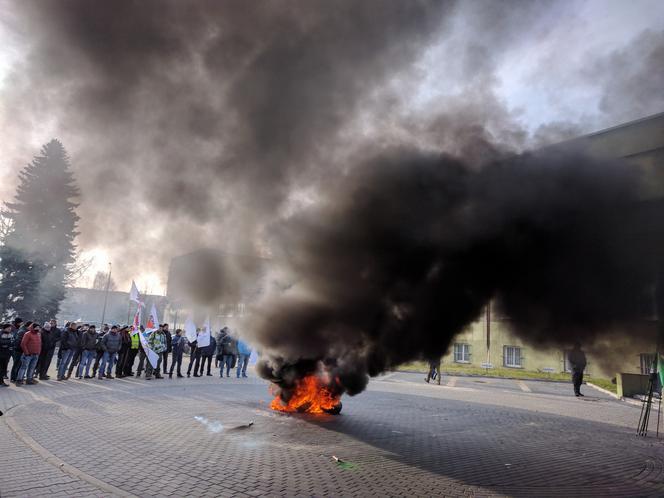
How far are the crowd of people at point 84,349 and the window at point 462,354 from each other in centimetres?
1651

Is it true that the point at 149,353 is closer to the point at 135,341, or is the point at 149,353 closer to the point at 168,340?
the point at 135,341

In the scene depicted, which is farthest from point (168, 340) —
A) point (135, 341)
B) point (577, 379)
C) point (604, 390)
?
point (604, 390)

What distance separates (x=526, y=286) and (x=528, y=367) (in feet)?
64.2

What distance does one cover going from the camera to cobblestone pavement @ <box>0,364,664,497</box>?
5.11 meters

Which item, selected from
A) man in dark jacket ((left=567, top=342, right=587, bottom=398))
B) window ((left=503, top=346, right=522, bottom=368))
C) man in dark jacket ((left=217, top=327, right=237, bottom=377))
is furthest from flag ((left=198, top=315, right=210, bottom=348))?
window ((left=503, top=346, right=522, bottom=368))

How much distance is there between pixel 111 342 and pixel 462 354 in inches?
869

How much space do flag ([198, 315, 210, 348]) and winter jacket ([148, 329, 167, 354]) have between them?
1.33 metres

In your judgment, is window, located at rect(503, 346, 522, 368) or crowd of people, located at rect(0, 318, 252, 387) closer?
crowd of people, located at rect(0, 318, 252, 387)

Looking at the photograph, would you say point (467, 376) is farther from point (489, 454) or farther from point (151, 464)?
point (151, 464)

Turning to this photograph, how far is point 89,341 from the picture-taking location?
565 inches

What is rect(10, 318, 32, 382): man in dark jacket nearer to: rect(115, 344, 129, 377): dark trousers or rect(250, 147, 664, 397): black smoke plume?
rect(115, 344, 129, 377): dark trousers

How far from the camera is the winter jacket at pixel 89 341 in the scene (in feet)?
46.6

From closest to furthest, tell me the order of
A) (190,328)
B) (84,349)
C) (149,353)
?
(84,349) < (149,353) < (190,328)

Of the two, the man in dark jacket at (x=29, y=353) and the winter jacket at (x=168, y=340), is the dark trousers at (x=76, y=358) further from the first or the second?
the winter jacket at (x=168, y=340)
